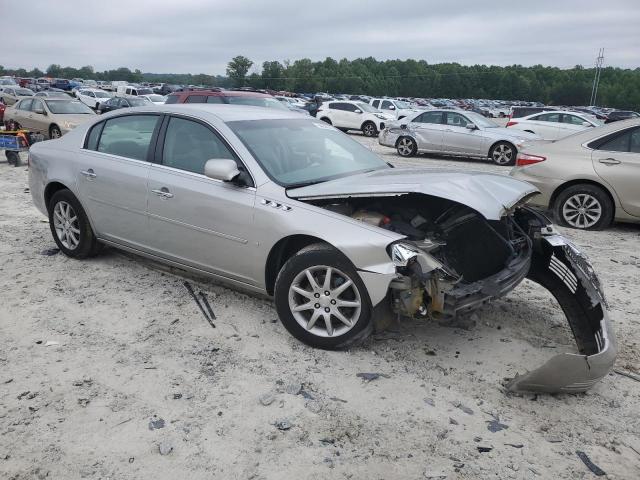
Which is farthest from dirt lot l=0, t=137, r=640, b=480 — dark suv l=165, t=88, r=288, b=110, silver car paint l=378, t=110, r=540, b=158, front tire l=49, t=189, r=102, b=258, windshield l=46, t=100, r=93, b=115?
windshield l=46, t=100, r=93, b=115

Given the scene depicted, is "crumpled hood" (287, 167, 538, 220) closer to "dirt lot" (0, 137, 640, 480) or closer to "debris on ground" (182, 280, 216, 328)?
"dirt lot" (0, 137, 640, 480)

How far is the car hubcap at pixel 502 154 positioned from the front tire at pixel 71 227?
1222cm

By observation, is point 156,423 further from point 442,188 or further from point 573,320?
point 573,320

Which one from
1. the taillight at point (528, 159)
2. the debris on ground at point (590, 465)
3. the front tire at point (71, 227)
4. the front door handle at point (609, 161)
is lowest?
the debris on ground at point (590, 465)

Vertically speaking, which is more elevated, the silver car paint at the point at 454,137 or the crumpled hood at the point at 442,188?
the crumpled hood at the point at 442,188

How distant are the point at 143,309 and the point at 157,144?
4.69 ft

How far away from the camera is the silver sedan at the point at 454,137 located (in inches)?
601

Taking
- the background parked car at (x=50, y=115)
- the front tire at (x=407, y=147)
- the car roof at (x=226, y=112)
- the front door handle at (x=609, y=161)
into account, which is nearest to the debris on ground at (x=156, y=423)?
the car roof at (x=226, y=112)

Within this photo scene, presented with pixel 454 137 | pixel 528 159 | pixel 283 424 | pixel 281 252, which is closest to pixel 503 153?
pixel 454 137

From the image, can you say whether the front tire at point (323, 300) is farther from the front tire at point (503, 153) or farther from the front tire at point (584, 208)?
the front tire at point (503, 153)

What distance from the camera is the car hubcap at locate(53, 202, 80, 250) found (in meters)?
5.58

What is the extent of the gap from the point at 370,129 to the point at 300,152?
2125cm

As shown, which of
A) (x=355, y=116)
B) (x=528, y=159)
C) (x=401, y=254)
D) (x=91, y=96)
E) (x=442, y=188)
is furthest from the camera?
(x=91, y=96)

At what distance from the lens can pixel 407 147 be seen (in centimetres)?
1694
